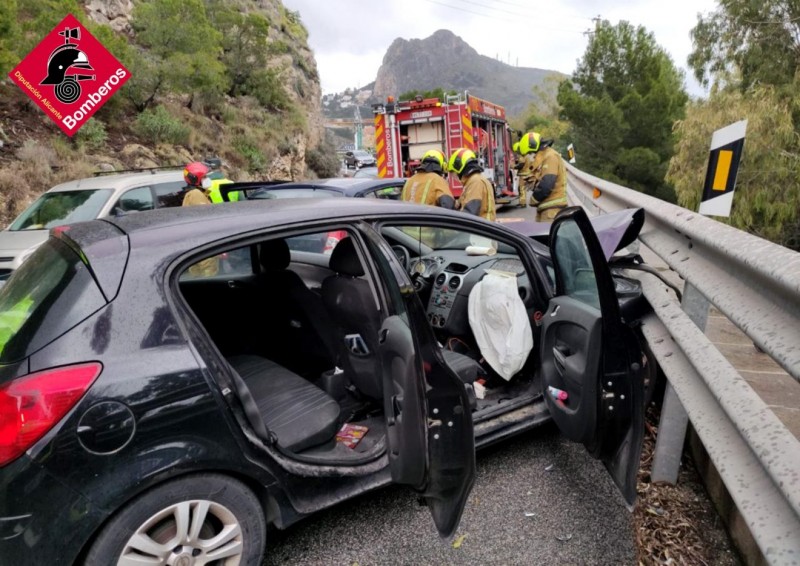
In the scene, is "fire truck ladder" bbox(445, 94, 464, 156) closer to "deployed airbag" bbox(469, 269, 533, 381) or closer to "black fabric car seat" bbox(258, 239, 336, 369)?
"black fabric car seat" bbox(258, 239, 336, 369)

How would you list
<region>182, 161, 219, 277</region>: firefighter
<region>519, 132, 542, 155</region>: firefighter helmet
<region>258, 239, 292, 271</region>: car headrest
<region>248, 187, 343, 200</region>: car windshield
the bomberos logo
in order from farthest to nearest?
the bomberos logo → <region>519, 132, 542, 155</region>: firefighter helmet → <region>182, 161, 219, 277</region>: firefighter → <region>248, 187, 343, 200</region>: car windshield → <region>258, 239, 292, 271</region>: car headrest

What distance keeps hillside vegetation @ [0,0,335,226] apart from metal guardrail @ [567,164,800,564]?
1140 cm

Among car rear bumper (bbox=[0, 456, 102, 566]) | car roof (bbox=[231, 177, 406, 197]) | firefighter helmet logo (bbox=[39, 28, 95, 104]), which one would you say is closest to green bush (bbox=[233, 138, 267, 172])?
firefighter helmet logo (bbox=[39, 28, 95, 104])

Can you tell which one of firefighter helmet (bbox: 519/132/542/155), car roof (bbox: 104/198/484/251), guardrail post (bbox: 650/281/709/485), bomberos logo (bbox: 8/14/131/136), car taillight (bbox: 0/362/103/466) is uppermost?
bomberos logo (bbox: 8/14/131/136)

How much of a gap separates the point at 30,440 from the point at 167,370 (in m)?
0.43

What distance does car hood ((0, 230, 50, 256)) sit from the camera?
5656 millimetres

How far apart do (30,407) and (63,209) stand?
5.85 meters

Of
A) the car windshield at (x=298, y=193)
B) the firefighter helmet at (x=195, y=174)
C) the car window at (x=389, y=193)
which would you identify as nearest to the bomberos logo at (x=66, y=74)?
the firefighter helmet at (x=195, y=174)

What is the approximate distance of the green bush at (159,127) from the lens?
48.8 feet

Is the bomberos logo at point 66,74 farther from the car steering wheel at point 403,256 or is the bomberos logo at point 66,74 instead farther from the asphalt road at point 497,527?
the asphalt road at point 497,527

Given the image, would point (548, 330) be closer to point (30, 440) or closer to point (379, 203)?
point (379, 203)

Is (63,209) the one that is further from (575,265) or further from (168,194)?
(575,265)

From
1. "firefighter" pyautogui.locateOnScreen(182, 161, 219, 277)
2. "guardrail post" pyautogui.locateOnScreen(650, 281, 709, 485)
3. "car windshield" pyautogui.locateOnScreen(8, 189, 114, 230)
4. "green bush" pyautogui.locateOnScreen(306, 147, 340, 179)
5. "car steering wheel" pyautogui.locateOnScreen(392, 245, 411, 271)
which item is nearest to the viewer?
"guardrail post" pyautogui.locateOnScreen(650, 281, 709, 485)

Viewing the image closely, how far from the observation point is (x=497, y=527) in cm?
241
